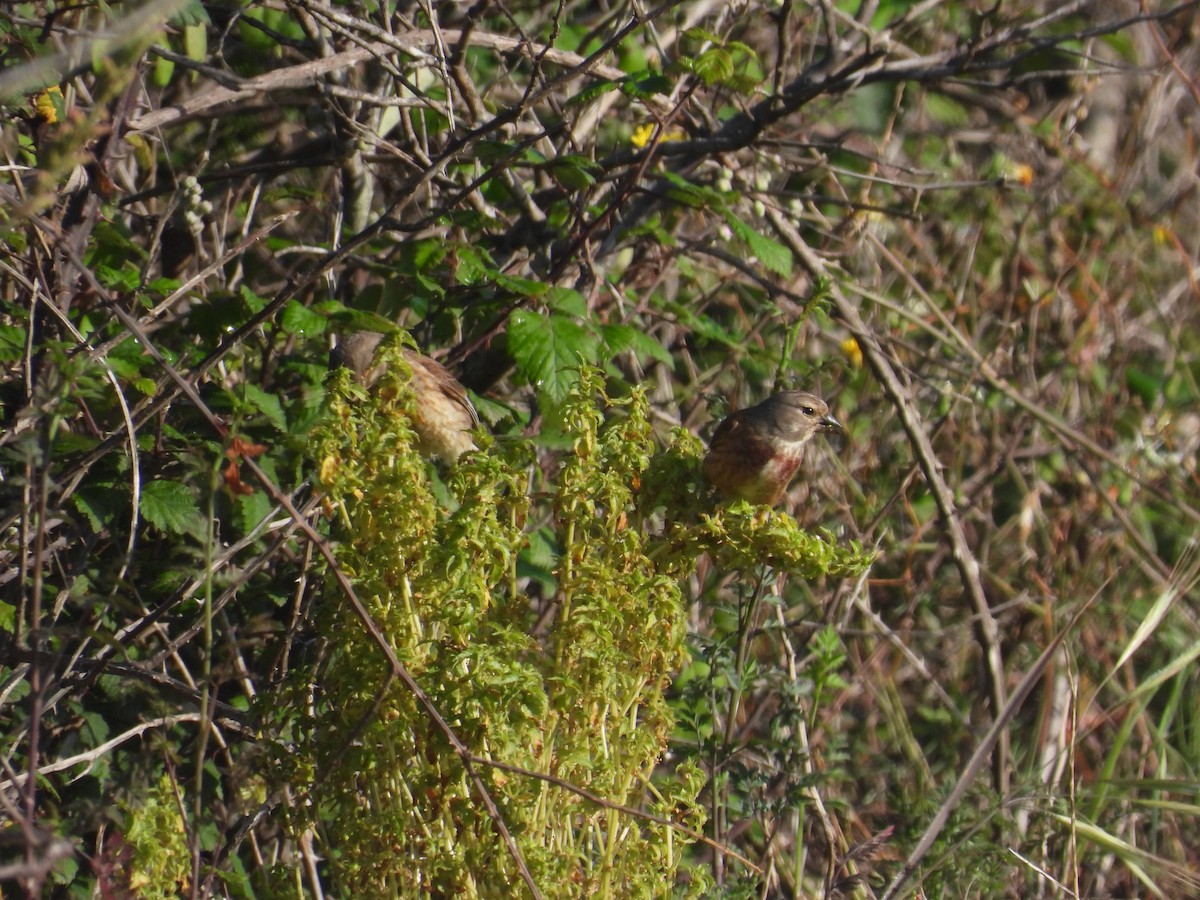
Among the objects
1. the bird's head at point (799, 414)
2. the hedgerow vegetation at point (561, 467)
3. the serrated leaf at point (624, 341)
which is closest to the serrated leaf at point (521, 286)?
the hedgerow vegetation at point (561, 467)

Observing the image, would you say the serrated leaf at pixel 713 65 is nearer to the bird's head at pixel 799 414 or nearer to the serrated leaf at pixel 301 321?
the bird's head at pixel 799 414

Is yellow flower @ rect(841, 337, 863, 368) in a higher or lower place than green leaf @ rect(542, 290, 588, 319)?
lower

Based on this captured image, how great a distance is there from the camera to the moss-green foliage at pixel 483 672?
88.2 inches

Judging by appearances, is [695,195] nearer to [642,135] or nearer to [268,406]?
[642,135]

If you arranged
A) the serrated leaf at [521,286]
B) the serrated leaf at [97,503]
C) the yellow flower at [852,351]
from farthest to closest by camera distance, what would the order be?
1. the yellow flower at [852,351]
2. the serrated leaf at [521,286]
3. the serrated leaf at [97,503]

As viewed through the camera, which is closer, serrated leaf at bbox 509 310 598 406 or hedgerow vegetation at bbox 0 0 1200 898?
hedgerow vegetation at bbox 0 0 1200 898

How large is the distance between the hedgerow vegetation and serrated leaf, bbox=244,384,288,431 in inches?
0.5

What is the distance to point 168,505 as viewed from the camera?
2.96 meters

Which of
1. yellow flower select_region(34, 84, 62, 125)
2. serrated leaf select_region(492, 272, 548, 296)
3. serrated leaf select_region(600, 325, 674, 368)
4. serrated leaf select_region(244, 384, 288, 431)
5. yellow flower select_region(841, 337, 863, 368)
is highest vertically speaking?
yellow flower select_region(34, 84, 62, 125)

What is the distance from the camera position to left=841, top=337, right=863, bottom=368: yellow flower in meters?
5.16

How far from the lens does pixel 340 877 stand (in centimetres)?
241

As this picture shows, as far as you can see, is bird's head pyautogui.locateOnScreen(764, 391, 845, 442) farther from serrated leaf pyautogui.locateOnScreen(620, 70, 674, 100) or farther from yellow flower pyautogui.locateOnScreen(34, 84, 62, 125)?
yellow flower pyautogui.locateOnScreen(34, 84, 62, 125)

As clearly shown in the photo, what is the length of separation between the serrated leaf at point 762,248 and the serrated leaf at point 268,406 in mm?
1323

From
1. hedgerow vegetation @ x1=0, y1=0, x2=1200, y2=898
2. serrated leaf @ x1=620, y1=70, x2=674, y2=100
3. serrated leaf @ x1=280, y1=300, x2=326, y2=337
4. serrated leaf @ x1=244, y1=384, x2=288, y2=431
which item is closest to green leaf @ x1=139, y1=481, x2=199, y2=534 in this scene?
hedgerow vegetation @ x1=0, y1=0, x2=1200, y2=898
